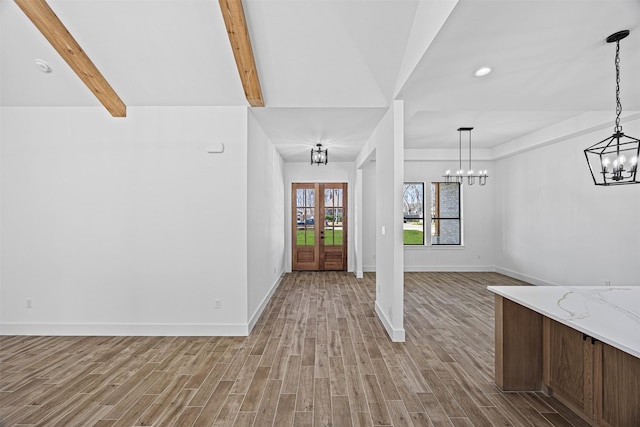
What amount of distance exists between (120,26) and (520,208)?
7.43 meters

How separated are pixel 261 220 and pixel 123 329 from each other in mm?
2164

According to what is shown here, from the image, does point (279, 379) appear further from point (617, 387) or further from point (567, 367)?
point (617, 387)

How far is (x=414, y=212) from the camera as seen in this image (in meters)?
7.90

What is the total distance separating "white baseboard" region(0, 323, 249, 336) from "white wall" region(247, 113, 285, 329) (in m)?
0.34

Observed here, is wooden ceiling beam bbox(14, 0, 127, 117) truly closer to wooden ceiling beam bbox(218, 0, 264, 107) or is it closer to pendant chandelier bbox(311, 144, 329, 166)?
wooden ceiling beam bbox(218, 0, 264, 107)

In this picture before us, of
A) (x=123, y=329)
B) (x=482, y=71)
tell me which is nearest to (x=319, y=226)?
(x=123, y=329)

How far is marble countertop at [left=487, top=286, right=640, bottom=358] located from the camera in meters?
1.56

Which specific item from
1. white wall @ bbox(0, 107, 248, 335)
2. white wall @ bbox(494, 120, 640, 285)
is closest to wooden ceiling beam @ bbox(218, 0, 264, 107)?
white wall @ bbox(0, 107, 248, 335)

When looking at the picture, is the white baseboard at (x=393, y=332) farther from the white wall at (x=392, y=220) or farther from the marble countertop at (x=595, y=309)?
the marble countertop at (x=595, y=309)

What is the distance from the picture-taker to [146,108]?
12.2 feet

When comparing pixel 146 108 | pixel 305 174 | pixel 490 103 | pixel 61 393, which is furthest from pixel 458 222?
pixel 61 393

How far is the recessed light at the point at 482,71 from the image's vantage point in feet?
9.09

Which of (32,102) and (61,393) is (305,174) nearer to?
(32,102)

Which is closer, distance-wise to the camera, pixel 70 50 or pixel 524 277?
pixel 70 50
